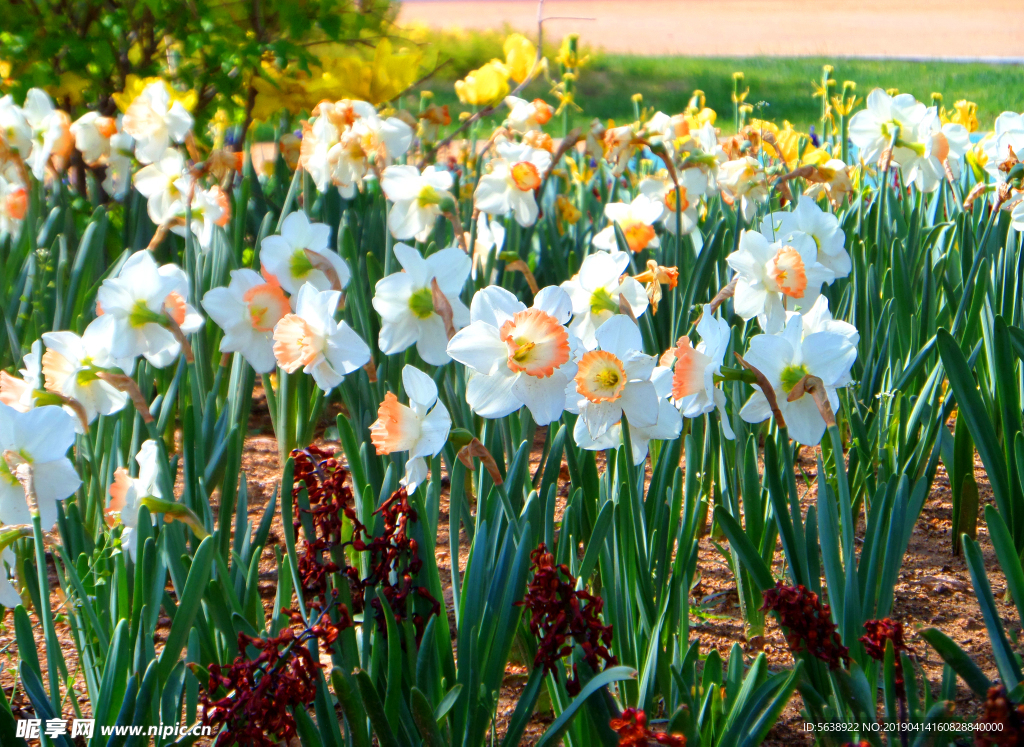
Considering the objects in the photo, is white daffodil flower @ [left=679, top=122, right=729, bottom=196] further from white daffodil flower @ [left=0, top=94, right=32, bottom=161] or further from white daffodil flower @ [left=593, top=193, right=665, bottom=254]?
white daffodil flower @ [left=0, top=94, right=32, bottom=161]

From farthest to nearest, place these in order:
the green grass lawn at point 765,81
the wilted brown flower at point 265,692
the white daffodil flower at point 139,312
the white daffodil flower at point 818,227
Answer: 1. the green grass lawn at point 765,81
2. the white daffodil flower at point 818,227
3. the white daffodil flower at point 139,312
4. the wilted brown flower at point 265,692

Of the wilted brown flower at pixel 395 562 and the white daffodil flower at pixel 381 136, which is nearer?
the wilted brown flower at pixel 395 562

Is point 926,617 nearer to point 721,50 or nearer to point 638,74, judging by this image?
point 721,50

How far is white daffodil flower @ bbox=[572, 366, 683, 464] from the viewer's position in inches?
37.5

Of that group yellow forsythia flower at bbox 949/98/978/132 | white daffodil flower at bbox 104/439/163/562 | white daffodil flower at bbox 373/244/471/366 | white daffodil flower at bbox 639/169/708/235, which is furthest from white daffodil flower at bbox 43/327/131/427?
yellow forsythia flower at bbox 949/98/978/132

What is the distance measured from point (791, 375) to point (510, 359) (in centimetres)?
32

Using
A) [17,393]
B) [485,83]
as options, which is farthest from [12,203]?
[485,83]

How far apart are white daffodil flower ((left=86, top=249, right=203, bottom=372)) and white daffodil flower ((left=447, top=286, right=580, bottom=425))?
493 millimetres

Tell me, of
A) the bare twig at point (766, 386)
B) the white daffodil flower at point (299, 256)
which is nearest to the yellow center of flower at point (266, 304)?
the white daffodil flower at point (299, 256)

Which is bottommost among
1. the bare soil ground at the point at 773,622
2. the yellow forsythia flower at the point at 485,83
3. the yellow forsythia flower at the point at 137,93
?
the bare soil ground at the point at 773,622

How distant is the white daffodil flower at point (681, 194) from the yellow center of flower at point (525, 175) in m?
0.41

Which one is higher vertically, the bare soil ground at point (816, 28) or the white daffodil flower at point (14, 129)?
the bare soil ground at point (816, 28)

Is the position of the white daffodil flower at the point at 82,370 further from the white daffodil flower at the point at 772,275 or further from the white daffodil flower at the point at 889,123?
the white daffodil flower at the point at 889,123

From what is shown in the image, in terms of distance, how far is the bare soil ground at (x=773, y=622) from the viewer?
1.16m
